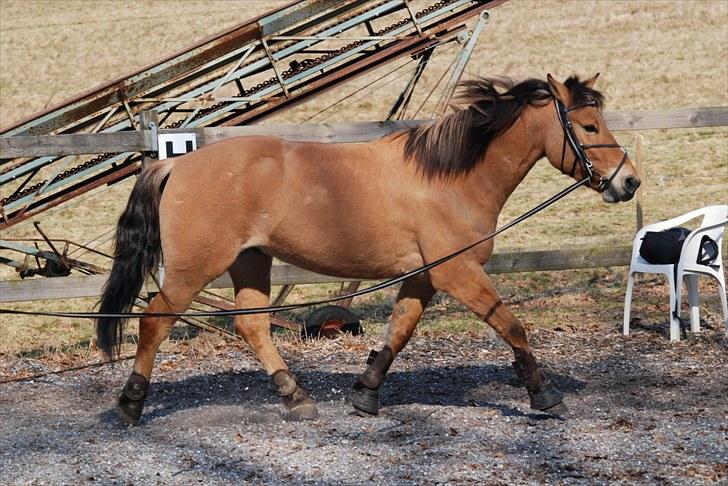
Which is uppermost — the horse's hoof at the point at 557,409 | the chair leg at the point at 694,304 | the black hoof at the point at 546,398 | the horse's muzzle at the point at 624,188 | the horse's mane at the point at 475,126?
the horse's mane at the point at 475,126

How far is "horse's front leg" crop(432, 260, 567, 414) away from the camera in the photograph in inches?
248

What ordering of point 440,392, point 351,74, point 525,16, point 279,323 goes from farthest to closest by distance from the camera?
point 525,16 → point 351,74 → point 279,323 → point 440,392

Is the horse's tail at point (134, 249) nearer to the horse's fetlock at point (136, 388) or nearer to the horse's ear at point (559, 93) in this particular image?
the horse's fetlock at point (136, 388)

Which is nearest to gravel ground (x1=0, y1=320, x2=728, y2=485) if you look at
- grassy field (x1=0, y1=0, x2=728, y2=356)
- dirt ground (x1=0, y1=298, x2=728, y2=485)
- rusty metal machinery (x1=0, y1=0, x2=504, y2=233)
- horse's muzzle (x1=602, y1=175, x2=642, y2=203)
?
dirt ground (x1=0, y1=298, x2=728, y2=485)

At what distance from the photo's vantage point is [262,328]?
6.77 meters

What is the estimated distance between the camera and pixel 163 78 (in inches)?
385

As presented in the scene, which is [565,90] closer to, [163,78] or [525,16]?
[163,78]

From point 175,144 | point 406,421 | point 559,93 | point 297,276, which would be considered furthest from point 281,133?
point 406,421

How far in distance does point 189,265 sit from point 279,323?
290 centimetres

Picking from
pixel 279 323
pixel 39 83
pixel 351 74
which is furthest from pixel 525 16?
pixel 279 323

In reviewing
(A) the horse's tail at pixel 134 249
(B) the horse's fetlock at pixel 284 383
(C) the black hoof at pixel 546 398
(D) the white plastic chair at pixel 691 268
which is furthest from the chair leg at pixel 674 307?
(A) the horse's tail at pixel 134 249

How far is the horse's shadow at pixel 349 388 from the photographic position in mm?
6926

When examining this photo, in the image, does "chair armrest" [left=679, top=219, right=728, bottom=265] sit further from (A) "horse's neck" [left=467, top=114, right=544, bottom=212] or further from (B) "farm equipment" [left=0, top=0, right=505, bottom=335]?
(A) "horse's neck" [left=467, top=114, right=544, bottom=212]

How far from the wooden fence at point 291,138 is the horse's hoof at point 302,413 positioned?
5.29 ft
